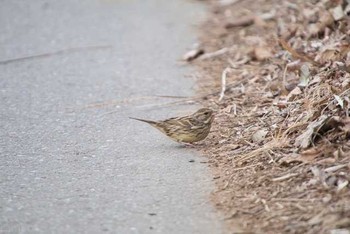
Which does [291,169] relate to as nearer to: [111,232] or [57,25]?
[111,232]

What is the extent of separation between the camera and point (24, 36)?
9719 mm

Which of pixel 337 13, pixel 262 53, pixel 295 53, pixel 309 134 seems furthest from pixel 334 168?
pixel 262 53

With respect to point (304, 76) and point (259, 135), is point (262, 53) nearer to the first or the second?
point (304, 76)

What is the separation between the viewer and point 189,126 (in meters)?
6.04

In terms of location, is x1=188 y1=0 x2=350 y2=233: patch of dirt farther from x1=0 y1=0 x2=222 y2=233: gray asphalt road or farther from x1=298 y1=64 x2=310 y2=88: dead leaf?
x1=0 y1=0 x2=222 y2=233: gray asphalt road

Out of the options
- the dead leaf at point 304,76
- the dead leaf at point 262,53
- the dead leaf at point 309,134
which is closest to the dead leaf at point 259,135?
the dead leaf at point 309,134

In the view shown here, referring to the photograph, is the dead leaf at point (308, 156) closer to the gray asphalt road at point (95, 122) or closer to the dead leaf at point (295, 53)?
the gray asphalt road at point (95, 122)

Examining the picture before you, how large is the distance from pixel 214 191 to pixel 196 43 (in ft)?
14.2

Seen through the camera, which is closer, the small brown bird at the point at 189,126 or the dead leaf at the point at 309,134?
the dead leaf at the point at 309,134

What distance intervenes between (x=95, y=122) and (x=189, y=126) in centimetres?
110

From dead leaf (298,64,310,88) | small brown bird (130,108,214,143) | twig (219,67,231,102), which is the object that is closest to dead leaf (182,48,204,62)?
twig (219,67,231,102)

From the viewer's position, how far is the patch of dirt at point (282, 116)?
460 centimetres

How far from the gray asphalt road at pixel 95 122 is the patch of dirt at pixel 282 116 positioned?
0.25m

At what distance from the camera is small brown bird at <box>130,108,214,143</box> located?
237 inches
